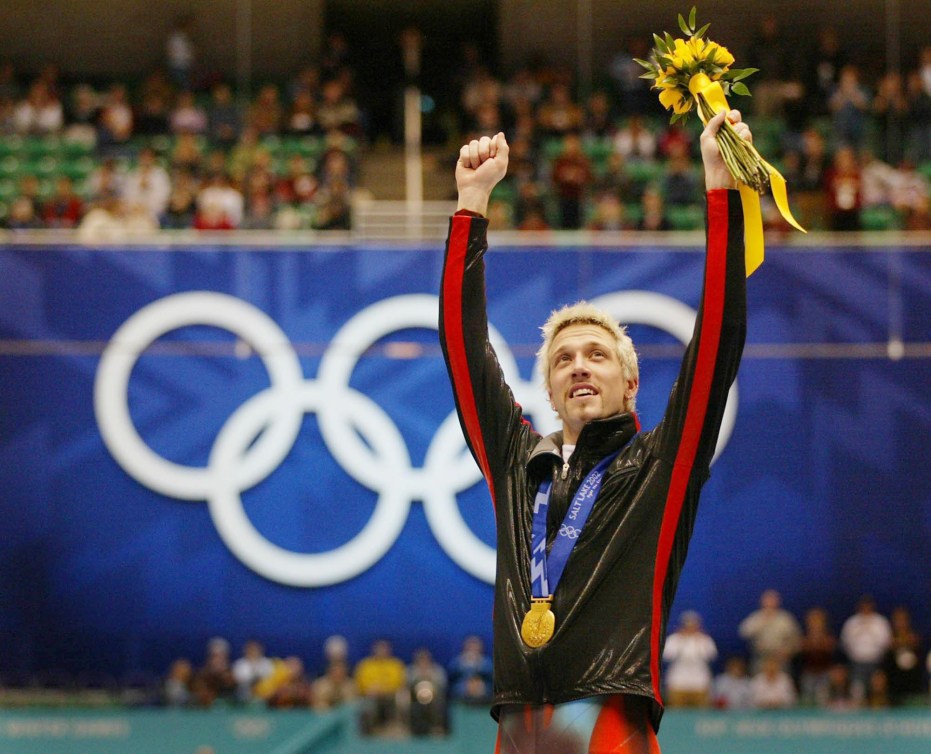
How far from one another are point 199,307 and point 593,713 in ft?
35.7

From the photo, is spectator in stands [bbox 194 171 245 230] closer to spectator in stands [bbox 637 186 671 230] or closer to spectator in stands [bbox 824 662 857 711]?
spectator in stands [bbox 637 186 671 230]

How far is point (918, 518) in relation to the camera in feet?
42.7

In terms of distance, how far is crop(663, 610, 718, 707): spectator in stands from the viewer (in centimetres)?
1212

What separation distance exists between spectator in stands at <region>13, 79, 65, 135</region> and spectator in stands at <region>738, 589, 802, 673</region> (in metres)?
8.58

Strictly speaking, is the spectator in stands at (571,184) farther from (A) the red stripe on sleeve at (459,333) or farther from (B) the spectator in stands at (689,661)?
(A) the red stripe on sleeve at (459,333)

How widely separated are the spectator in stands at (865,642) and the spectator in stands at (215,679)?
212 inches

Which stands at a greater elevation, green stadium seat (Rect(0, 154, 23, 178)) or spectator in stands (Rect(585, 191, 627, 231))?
green stadium seat (Rect(0, 154, 23, 178))

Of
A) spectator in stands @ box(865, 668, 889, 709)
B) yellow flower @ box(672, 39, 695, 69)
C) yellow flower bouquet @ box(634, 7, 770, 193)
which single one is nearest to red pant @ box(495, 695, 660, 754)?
yellow flower bouquet @ box(634, 7, 770, 193)

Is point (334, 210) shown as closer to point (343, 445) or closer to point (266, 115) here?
point (266, 115)

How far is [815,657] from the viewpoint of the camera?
12391mm

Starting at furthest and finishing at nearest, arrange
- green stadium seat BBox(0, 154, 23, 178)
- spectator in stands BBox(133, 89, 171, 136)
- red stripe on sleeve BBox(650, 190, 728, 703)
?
1. spectator in stands BBox(133, 89, 171, 136)
2. green stadium seat BBox(0, 154, 23, 178)
3. red stripe on sleeve BBox(650, 190, 728, 703)

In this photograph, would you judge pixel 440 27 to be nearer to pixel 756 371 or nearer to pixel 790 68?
pixel 790 68

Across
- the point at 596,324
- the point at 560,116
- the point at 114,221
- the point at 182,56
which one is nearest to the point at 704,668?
the point at 560,116

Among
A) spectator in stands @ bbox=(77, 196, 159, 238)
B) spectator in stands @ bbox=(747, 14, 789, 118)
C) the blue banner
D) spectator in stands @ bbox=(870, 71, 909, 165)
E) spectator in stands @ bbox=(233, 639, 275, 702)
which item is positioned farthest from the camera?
spectator in stands @ bbox=(747, 14, 789, 118)
